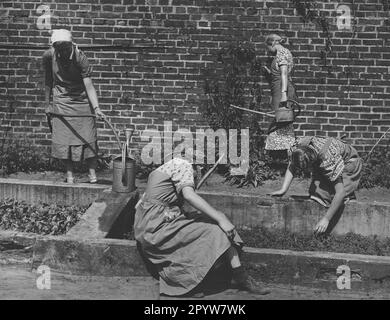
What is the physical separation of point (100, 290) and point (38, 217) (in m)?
1.77

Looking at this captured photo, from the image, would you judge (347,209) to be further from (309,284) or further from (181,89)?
(181,89)

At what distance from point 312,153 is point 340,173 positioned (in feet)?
1.17

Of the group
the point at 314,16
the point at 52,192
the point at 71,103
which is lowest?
the point at 52,192

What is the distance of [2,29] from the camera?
9.27 metres

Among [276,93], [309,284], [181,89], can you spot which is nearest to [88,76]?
[181,89]

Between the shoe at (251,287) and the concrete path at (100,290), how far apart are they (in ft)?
0.14

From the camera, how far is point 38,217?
7.28m

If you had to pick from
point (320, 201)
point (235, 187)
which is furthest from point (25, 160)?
point (320, 201)

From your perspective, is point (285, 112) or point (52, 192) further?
point (285, 112)

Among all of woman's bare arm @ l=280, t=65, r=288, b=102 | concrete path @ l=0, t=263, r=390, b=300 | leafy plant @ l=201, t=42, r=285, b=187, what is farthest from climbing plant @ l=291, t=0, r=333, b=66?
concrete path @ l=0, t=263, r=390, b=300

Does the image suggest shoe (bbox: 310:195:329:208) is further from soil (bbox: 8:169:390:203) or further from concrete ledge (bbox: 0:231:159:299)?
concrete ledge (bbox: 0:231:159:299)

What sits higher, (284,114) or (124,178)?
(284,114)

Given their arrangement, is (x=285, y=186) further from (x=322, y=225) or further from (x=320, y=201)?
(x=322, y=225)
